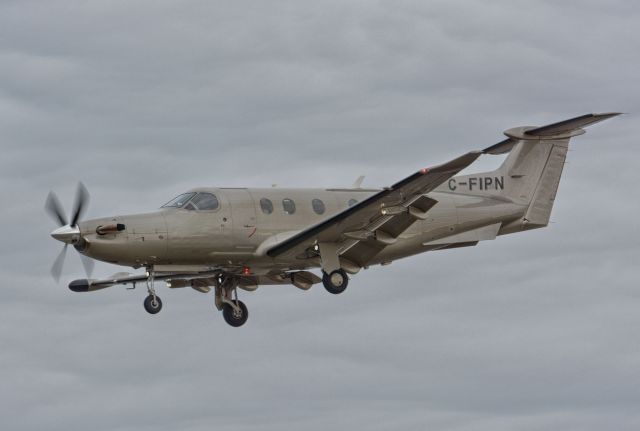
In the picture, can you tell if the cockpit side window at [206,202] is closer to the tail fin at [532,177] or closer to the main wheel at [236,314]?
the main wheel at [236,314]

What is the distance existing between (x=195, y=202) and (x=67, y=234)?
396cm

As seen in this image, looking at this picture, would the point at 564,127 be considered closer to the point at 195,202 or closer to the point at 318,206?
the point at 318,206

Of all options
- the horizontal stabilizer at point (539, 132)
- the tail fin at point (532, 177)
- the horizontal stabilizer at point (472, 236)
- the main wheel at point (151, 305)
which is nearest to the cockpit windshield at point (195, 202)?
the main wheel at point (151, 305)

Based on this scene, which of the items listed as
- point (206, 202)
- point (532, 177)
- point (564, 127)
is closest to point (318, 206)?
point (206, 202)

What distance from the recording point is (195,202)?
39.8 meters

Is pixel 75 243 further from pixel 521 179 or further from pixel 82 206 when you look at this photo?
pixel 521 179

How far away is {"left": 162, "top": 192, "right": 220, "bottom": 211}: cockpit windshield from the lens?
39688 millimetres

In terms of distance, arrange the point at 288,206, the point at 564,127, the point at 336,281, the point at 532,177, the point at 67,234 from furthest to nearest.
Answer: the point at 532,177
the point at 564,127
the point at 288,206
the point at 336,281
the point at 67,234

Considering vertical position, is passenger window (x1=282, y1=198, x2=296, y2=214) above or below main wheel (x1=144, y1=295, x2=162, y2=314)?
above

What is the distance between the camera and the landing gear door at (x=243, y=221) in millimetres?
39656

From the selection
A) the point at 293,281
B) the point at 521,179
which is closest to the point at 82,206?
the point at 293,281

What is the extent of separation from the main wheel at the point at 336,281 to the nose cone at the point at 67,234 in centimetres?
741

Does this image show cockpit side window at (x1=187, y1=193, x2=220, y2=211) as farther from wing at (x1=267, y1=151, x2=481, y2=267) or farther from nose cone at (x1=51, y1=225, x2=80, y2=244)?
nose cone at (x1=51, y1=225, x2=80, y2=244)

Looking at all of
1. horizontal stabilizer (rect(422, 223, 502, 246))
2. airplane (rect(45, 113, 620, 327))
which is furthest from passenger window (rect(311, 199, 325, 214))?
horizontal stabilizer (rect(422, 223, 502, 246))
